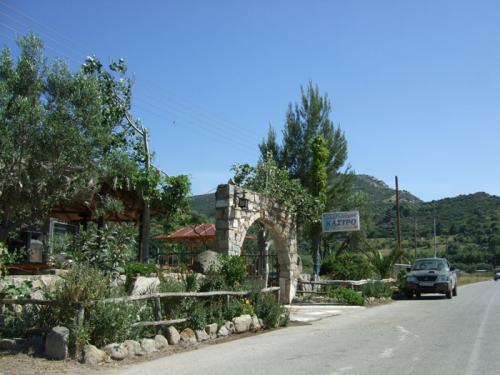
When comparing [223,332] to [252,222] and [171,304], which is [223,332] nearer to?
[171,304]

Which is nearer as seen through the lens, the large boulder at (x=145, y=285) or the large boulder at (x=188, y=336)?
the large boulder at (x=188, y=336)

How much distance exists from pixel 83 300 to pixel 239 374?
274cm

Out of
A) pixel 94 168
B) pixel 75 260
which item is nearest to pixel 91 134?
pixel 94 168

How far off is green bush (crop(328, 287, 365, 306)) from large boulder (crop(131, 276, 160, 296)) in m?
10.3

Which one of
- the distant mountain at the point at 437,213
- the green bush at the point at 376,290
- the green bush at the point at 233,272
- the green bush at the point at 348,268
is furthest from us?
the distant mountain at the point at 437,213

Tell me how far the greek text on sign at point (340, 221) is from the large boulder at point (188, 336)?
1427 cm

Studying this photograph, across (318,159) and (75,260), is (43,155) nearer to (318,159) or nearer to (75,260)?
(75,260)

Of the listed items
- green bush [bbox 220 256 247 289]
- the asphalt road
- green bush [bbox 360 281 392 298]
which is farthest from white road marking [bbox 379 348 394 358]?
green bush [bbox 360 281 392 298]

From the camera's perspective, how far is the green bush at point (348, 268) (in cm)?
2448

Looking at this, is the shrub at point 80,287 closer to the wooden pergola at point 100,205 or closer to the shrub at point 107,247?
the shrub at point 107,247

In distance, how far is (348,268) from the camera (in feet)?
81.9

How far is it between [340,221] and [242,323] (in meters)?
12.7

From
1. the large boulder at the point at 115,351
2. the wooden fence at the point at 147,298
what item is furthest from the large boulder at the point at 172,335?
the large boulder at the point at 115,351

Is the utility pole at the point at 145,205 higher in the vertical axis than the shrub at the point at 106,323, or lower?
higher
